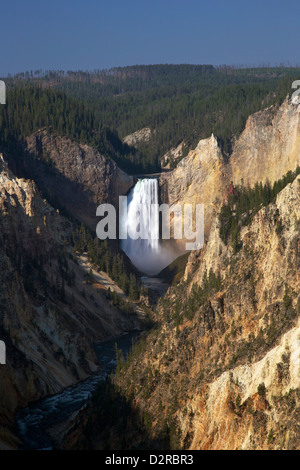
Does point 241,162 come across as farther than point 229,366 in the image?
Yes

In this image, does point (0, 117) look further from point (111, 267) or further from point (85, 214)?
point (111, 267)

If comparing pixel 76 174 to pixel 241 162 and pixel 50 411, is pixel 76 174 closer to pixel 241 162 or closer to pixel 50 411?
pixel 241 162

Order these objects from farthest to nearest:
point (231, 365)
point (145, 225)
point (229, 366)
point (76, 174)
Answer: point (145, 225), point (76, 174), point (229, 366), point (231, 365)

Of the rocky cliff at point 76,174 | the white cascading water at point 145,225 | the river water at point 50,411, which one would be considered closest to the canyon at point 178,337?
the river water at point 50,411

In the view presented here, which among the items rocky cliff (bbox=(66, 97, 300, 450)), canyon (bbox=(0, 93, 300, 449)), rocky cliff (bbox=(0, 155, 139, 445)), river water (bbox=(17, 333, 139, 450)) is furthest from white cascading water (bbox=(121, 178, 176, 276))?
rocky cliff (bbox=(66, 97, 300, 450))

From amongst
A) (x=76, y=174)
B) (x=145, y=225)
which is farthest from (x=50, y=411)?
(x=145, y=225)

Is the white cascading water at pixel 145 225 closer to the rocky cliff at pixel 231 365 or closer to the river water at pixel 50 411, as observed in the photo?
the river water at pixel 50 411

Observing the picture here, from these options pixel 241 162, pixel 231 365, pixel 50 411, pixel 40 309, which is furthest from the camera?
pixel 241 162
